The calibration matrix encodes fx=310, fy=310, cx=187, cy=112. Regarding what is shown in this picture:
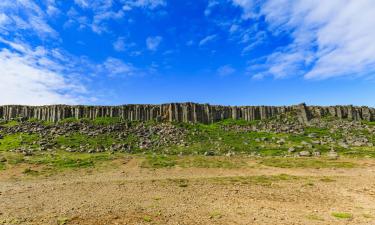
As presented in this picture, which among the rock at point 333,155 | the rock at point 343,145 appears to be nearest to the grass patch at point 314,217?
the rock at point 333,155

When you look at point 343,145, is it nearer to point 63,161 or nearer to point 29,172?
point 63,161

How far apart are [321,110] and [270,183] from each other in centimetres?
8409

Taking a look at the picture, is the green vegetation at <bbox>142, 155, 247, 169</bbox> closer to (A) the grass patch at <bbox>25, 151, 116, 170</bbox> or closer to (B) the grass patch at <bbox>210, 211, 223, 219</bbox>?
(A) the grass patch at <bbox>25, 151, 116, 170</bbox>

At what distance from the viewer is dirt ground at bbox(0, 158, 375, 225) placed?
61.8ft

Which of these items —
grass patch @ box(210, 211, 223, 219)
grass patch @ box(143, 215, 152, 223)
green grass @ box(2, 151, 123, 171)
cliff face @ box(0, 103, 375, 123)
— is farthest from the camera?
cliff face @ box(0, 103, 375, 123)

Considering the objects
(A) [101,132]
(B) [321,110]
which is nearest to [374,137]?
(B) [321,110]

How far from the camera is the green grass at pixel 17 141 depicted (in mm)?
68125

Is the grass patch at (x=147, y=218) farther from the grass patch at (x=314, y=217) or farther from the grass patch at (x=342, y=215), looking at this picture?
the grass patch at (x=342, y=215)

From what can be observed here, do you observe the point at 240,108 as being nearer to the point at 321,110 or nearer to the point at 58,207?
the point at 321,110

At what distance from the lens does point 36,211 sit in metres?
21.5

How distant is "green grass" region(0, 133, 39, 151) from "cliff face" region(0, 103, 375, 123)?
55.6 feet

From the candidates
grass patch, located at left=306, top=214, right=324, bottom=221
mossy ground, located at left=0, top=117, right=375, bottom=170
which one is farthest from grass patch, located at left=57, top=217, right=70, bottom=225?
mossy ground, located at left=0, top=117, right=375, bottom=170

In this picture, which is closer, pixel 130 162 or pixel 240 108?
pixel 130 162

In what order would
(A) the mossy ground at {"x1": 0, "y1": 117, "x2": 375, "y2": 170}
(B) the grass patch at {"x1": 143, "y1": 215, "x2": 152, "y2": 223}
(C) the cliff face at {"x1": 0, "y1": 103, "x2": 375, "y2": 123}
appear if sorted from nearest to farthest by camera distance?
(B) the grass patch at {"x1": 143, "y1": 215, "x2": 152, "y2": 223}
(A) the mossy ground at {"x1": 0, "y1": 117, "x2": 375, "y2": 170}
(C) the cliff face at {"x1": 0, "y1": 103, "x2": 375, "y2": 123}
